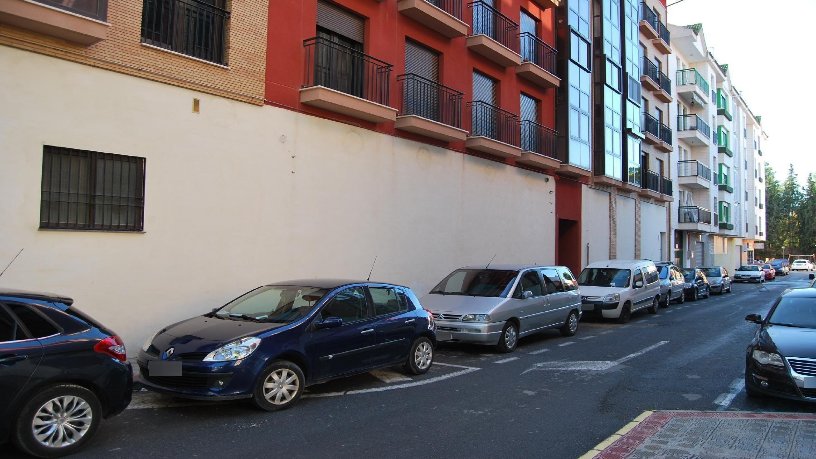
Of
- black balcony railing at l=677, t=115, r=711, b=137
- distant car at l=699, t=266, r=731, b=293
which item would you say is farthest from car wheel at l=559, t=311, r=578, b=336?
black balcony railing at l=677, t=115, r=711, b=137

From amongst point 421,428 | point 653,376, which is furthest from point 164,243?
point 653,376

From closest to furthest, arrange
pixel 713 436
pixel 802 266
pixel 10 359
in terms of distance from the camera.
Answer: pixel 10 359 < pixel 713 436 < pixel 802 266

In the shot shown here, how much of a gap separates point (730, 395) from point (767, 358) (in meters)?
0.98

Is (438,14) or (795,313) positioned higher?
(438,14)

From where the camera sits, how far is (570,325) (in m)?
13.0

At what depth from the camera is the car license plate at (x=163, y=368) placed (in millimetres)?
6234

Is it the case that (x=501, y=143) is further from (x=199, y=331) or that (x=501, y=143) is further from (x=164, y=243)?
(x=199, y=331)

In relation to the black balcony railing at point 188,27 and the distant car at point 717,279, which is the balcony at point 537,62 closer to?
the black balcony railing at point 188,27

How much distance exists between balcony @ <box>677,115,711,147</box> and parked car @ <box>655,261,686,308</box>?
18194 millimetres

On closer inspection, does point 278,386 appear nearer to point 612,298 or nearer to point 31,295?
point 31,295

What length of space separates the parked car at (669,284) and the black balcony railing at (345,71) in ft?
39.3

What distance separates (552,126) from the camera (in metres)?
21.6

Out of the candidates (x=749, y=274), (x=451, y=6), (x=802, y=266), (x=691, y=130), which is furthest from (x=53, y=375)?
(x=802, y=266)

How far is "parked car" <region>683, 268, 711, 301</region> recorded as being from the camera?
24.2 m
